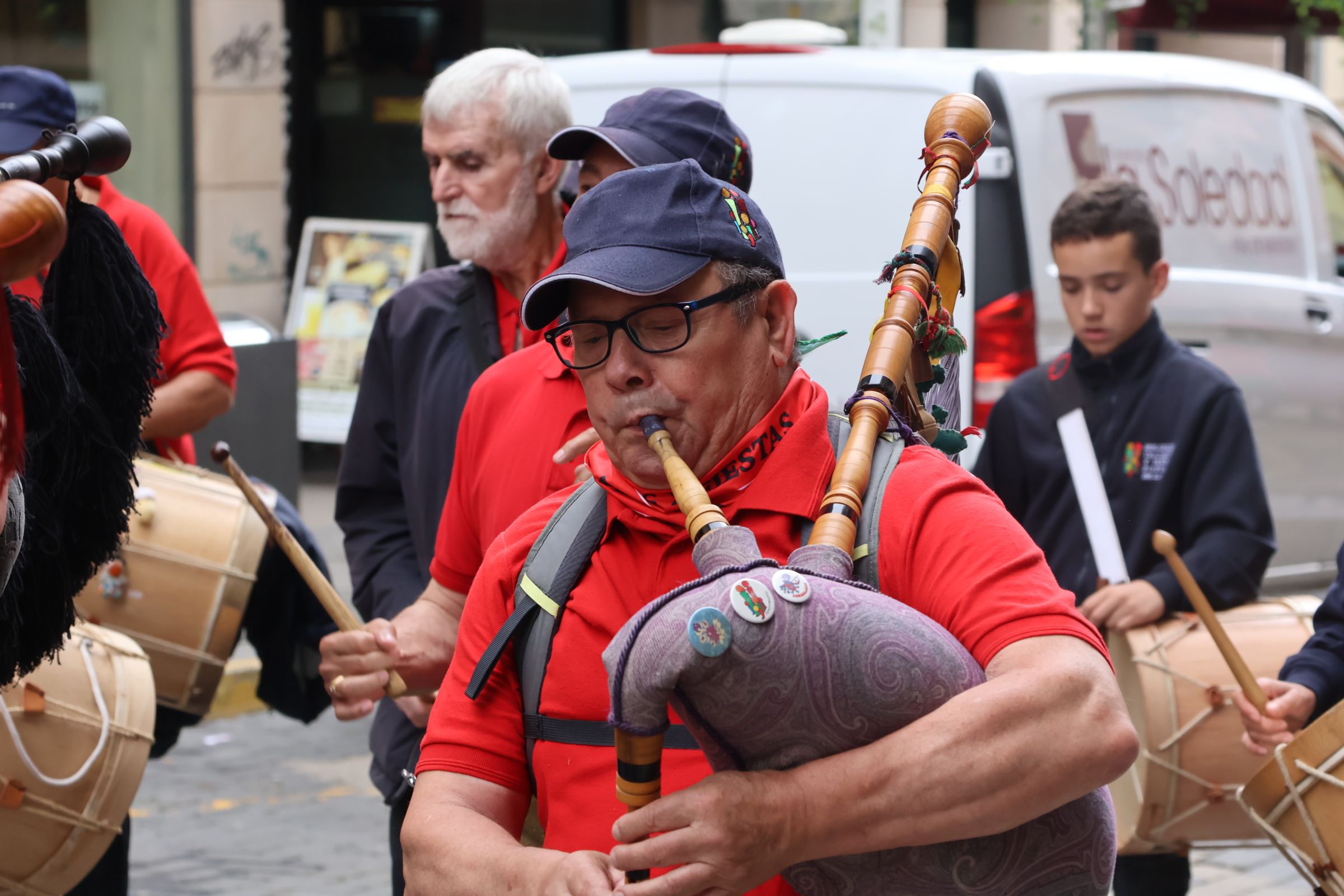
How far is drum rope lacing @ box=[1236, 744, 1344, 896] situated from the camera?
2.68 meters

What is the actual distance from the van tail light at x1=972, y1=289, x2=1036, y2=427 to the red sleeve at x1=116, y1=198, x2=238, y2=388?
254cm

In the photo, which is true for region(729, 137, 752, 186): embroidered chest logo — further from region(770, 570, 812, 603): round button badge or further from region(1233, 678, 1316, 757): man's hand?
region(770, 570, 812, 603): round button badge

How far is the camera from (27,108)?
3.75m

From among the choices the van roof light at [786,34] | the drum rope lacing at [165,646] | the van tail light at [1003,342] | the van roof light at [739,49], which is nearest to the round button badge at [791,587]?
the drum rope lacing at [165,646]

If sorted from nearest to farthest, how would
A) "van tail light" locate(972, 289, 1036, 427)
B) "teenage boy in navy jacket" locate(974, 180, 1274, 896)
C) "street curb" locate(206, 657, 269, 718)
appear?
"teenage boy in navy jacket" locate(974, 180, 1274, 896) → "van tail light" locate(972, 289, 1036, 427) → "street curb" locate(206, 657, 269, 718)

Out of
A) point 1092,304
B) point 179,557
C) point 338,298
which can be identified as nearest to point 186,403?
point 179,557

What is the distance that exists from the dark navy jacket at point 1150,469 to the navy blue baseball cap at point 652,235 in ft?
6.83

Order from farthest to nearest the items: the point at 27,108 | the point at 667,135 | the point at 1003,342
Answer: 1. the point at 1003,342
2. the point at 27,108
3. the point at 667,135

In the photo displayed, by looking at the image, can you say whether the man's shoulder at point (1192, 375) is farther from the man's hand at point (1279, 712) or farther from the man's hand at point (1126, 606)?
the man's hand at point (1279, 712)

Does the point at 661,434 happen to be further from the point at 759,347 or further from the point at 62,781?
the point at 62,781

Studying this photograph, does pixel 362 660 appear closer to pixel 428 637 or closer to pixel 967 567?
pixel 428 637

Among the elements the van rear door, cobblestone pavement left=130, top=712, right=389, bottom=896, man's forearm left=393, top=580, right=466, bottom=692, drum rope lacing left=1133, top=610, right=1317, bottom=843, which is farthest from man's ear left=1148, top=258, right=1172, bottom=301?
cobblestone pavement left=130, top=712, right=389, bottom=896

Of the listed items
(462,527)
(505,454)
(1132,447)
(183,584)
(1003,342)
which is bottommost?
(183,584)

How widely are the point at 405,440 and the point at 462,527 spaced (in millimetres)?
756
